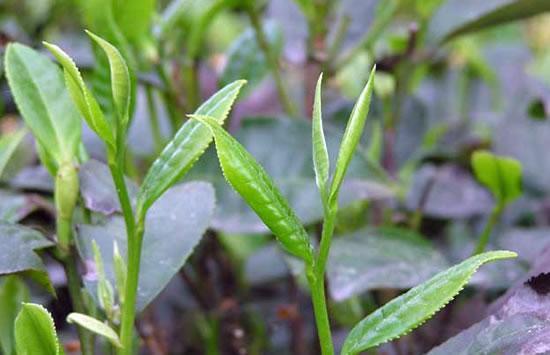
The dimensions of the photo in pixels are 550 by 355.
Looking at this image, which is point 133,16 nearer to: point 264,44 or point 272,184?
point 264,44

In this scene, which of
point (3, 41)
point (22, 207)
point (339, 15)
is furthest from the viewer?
point (339, 15)

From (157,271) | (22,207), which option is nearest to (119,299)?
(157,271)

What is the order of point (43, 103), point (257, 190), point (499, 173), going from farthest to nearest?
point (499, 173) < point (43, 103) < point (257, 190)

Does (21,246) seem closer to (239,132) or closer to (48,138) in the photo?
(48,138)

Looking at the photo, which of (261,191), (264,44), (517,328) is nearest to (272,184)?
(261,191)

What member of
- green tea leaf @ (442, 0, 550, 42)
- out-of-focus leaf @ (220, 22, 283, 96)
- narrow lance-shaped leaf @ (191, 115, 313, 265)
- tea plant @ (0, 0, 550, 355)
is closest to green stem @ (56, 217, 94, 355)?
tea plant @ (0, 0, 550, 355)
